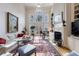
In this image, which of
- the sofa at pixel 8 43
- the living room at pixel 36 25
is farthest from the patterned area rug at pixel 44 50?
the sofa at pixel 8 43

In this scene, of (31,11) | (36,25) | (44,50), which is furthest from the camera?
(31,11)

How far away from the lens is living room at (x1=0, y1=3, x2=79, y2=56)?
4973 mm

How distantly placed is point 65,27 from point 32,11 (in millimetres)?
2023

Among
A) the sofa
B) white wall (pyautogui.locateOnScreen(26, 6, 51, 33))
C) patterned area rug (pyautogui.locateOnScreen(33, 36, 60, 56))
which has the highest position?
white wall (pyautogui.locateOnScreen(26, 6, 51, 33))

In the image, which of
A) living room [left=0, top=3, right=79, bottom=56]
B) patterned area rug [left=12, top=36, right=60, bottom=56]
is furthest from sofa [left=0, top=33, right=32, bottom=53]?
patterned area rug [left=12, top=36, right=60, bottom=56]

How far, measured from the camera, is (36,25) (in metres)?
6.55

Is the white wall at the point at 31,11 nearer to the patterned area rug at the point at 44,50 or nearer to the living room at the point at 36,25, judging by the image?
the living room at the point at 36,25

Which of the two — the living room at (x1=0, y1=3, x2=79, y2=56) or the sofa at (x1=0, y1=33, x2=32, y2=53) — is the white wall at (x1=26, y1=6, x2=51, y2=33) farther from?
the sofa at (x1=0, y1=33, x2=32, y2=53)

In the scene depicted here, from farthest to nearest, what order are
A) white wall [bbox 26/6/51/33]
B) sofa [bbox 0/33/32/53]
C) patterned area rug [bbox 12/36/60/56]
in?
white wall [bbox 26/6/51/33] → patterned area rug [bbox 12/36/60/56] → sofa [bbox 0/33/32/53]

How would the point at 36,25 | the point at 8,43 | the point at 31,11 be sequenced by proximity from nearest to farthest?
the point at 8,43 < the point at 36,25 < the point at 31,11

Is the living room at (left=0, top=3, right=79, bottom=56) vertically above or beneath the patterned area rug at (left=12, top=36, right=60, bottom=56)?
above

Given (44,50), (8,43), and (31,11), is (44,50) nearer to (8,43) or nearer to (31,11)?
(8,43)

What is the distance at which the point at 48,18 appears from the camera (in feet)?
24.7

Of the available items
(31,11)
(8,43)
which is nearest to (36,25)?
(31,11)
